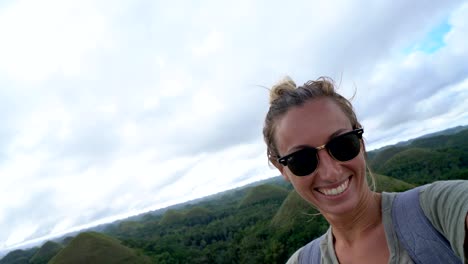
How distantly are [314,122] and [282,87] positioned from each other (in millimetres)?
302

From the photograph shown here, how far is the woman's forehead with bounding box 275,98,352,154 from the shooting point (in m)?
1.71

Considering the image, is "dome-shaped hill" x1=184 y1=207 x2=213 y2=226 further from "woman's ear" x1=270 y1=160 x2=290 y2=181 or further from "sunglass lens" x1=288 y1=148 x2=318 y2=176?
"sunglass lens" x1=288 y1=148 x2=318 y2=176

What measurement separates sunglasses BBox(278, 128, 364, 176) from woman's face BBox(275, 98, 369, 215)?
0.06ft

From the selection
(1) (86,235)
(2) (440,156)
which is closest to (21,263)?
(1) (86,235)

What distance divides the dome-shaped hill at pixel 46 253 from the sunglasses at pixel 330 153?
2484 inches

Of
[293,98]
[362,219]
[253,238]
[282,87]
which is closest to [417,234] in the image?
[362,219]

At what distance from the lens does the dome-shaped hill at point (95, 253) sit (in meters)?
36.4

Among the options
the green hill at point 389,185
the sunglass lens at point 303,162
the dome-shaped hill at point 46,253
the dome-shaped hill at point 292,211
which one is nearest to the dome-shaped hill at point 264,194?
the dome-shaped hill at point 292,211

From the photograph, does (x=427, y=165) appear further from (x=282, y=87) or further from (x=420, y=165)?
(x=282, y=87)

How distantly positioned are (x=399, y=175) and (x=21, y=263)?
64073 mm

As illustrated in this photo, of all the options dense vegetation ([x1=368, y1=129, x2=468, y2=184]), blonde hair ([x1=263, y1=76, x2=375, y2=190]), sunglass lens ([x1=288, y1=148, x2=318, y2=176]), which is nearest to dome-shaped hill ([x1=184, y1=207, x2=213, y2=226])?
dense vegetation ([x1=368, y1=129, x2=468, y2=184])

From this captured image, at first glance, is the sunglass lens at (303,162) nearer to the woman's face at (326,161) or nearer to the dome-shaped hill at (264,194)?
the woman's face at (326,161)

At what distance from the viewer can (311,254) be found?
1.85 metres

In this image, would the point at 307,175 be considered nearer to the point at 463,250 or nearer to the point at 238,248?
the point at 463,250
